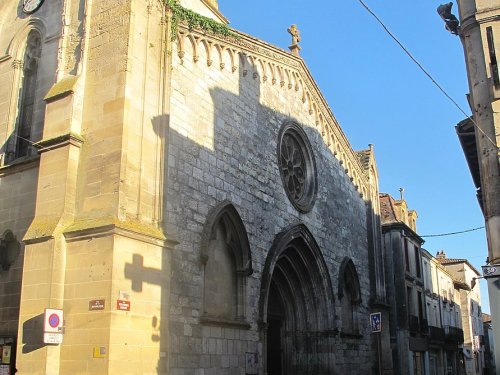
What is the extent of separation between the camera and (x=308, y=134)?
62.4 feet

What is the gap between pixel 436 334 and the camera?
34.3m

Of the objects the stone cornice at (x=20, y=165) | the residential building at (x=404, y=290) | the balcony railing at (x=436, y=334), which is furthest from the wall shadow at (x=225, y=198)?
the balcony railing at (x=436, y=334)

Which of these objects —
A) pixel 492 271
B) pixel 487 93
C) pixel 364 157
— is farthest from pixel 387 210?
pixel 492 271

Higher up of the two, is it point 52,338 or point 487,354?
point 52,338

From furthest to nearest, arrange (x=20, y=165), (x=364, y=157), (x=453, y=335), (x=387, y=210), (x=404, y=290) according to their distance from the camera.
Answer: (x=453, y=335), (x=387, y=210), (x=404, y=290), (x=364, y=157), (x=20, y=165)

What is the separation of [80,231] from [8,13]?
23.6 feet

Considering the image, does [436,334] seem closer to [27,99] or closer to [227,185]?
[227,185]

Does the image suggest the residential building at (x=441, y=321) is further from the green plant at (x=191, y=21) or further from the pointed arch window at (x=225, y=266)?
the green plant at (x=191, y=21)

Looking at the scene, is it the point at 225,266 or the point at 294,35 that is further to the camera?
the point at 294,35

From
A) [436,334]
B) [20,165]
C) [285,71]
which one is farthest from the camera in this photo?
[436,334]

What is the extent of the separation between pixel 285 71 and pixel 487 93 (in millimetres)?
6978

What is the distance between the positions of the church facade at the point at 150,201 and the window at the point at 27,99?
35mm

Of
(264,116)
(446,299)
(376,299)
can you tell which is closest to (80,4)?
(264,116)

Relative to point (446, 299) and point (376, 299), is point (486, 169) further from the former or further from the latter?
point (446, 299)
